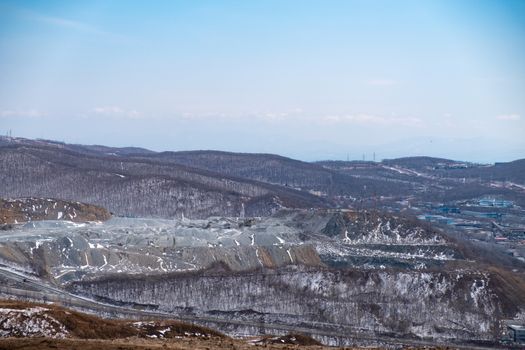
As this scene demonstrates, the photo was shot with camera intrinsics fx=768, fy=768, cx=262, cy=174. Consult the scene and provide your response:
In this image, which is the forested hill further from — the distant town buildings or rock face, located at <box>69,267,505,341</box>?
rock face, located at <box>69,267,505,341</box>

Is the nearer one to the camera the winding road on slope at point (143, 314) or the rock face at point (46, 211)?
the winding road on slope at point (143, 314)

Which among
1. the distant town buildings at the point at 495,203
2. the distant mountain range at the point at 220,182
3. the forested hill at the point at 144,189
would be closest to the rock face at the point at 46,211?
the forested hill at the point at 144,189

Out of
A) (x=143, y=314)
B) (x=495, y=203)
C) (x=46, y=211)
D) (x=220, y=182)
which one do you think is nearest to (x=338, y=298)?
(x=143, y=314)

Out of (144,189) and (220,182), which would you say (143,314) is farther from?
(220,182)

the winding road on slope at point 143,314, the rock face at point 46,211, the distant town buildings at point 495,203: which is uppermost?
the distant town buildings at point 495,203

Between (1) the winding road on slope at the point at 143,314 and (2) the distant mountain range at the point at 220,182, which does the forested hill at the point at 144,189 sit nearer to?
(2) the distant mountain range at the point at 220,182
